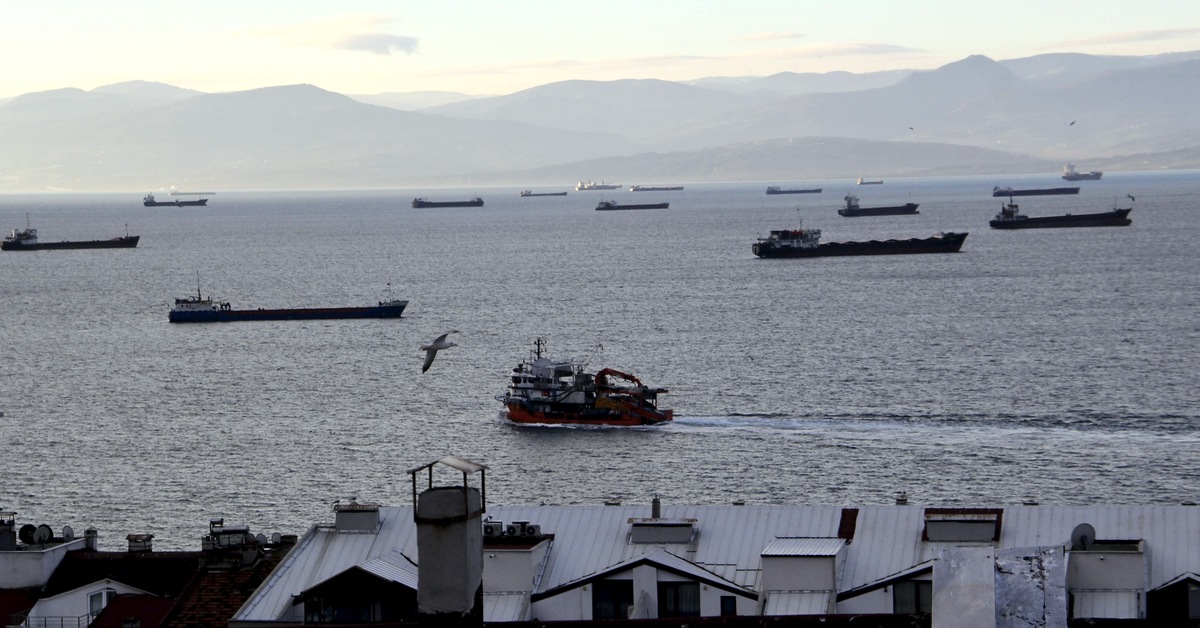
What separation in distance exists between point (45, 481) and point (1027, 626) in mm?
55329

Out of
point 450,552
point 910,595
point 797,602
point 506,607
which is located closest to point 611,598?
point 506,607

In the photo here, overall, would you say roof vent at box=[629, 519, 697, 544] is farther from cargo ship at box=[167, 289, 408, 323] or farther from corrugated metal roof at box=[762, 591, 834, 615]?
cargo ship at box=[167, 289, 408, 323]

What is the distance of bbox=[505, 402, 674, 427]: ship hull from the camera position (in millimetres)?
77375

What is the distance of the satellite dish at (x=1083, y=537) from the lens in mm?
27875

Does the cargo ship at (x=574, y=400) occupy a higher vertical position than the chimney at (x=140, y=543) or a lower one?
lower

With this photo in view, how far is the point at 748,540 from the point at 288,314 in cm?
11156

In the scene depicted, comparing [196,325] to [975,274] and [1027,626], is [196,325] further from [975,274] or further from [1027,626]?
[1027,626]

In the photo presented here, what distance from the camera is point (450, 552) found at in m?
12.7

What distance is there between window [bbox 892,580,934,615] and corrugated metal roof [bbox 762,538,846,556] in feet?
3.62

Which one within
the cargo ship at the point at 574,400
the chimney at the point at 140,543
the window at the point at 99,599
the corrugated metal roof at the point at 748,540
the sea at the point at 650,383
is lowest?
the sea at the point at 650,383

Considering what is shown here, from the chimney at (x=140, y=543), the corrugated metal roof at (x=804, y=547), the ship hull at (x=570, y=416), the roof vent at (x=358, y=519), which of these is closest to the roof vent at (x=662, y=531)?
the corrugated metal roof at (x=804, y=547)

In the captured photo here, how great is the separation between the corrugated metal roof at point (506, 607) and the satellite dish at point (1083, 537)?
843 centimetres

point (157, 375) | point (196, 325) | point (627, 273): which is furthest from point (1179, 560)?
point (627, 273)

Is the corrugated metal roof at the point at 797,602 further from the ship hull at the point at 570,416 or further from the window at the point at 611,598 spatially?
the ship hull at the point at 570,416
